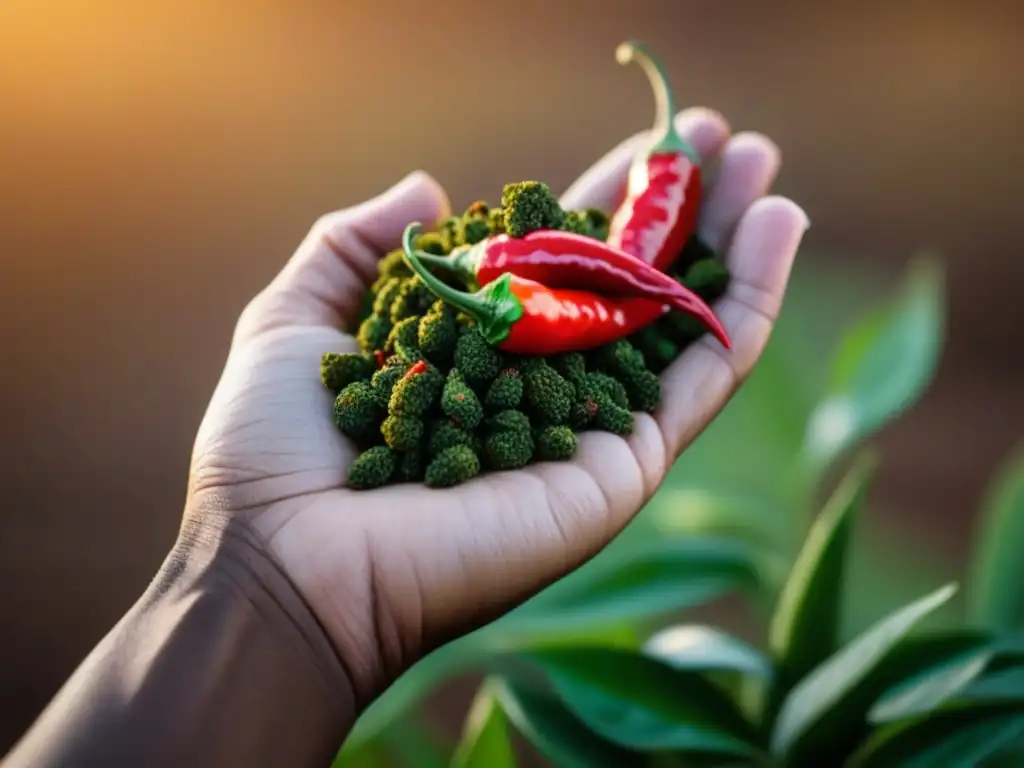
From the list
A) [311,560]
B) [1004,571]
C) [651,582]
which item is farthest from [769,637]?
[311,560]

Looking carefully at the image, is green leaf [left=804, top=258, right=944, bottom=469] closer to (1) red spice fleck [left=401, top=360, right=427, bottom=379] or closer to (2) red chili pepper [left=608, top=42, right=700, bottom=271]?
(2) red chili pepper [left=608, top=42, right=700, bottom=271]

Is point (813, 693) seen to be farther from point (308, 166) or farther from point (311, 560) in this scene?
point (308, 166)

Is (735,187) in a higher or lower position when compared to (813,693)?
higher

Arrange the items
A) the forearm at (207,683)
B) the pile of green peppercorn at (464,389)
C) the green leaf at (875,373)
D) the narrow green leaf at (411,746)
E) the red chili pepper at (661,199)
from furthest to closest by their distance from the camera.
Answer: the narrow green leaf at (411,746) < the green leaf at (875,373) < the red chili pepper at (661,199) < the pile of green peppercorn at (464,389) < the forearm at (207,683)

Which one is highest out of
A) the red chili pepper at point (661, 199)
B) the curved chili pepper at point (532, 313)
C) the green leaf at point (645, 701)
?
the red chili pepper at point (661, 199)

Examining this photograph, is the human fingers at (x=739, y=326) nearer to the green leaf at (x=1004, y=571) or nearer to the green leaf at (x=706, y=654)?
the green leaf at (x=706, y=654)

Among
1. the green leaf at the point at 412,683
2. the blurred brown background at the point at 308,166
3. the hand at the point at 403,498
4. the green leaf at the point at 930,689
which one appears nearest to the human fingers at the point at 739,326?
the hand at the point at 403,498

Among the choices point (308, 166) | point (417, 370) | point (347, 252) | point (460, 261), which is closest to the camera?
point (417, 370)
